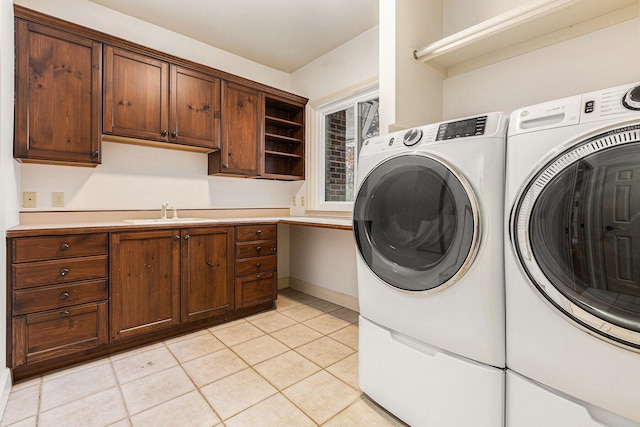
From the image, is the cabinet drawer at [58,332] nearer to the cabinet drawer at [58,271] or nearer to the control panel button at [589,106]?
the cabinet drawer at [58,271]

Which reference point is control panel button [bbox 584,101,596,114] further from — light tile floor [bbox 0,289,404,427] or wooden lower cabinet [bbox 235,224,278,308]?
wooden lower cabinet [bbox 235,224,278,308]

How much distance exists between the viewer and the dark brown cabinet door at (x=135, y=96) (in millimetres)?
2180

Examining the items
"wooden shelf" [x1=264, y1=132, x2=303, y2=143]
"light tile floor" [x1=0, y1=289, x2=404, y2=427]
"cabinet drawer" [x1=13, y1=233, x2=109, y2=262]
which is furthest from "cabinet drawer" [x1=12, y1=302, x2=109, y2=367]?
"wooden shelf" [x1=264, y1=132, x2=303, y2=143]

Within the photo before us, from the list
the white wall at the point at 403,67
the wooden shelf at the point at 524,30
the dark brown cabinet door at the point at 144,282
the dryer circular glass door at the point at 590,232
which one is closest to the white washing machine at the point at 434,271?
the dryer circular glass door at the point at 590,232

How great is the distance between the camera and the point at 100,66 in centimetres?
212

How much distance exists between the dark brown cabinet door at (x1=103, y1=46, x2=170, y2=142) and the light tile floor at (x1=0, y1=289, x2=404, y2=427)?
162 cm

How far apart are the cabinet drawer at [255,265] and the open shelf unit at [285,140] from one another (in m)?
0.95

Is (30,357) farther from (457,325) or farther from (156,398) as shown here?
(457,325)

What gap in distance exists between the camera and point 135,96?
2291 mm

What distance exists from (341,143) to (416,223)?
2.13m

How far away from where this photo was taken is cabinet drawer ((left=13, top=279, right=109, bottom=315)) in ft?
5.57

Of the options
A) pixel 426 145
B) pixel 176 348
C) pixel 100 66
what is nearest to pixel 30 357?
pixel 176 348

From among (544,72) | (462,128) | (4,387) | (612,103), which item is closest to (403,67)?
(544,72)

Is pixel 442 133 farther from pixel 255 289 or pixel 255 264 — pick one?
pixel 255 289
